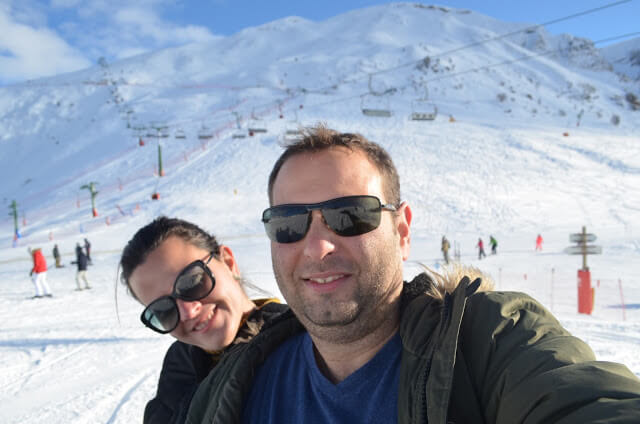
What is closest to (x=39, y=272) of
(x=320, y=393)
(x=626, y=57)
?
(x=320, y=393)

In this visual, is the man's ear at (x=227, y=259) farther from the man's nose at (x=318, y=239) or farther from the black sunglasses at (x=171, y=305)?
the man's nose at (x=318, y=239)

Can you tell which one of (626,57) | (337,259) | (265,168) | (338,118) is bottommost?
(337,259)

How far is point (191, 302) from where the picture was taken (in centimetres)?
226

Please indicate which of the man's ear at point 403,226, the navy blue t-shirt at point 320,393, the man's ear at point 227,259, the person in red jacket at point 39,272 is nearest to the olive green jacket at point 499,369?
the navy blue t-shirt at point 320,393

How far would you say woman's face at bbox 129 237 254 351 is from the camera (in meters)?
2.24

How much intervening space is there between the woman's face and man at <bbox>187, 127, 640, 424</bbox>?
0.79 ft

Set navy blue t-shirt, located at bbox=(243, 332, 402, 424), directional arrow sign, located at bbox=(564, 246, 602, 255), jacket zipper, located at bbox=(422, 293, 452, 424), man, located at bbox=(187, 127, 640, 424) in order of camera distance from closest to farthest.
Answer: man, located at bbox=(187, 127, 640, 424), jacket zipper, located at bbox=(422, 293, 452, 424), navy blue t-shirt, located at bbox=(243, 332, 402, 424), directional arrow sign, located at bbox=(564, 246, 602, 255)

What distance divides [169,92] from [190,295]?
82.8 meters

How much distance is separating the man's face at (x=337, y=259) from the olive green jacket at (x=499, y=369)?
0.59 ft

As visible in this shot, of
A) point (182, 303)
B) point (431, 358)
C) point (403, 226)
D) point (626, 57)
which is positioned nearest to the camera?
point (431, 358)

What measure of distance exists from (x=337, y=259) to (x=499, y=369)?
71 cm

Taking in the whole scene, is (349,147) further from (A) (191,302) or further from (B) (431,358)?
(A) (191,302)

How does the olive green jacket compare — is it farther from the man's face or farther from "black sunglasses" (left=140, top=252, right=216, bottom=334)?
"black sunglasses" (left=140, top=252, right=216, bottom=334)

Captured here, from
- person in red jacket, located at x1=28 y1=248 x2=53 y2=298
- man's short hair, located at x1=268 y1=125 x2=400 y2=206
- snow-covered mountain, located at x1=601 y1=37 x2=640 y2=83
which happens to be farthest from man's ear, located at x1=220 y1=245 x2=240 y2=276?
snow-covered mountain, located at x1=601 y1=37 x2=640 y2=83
